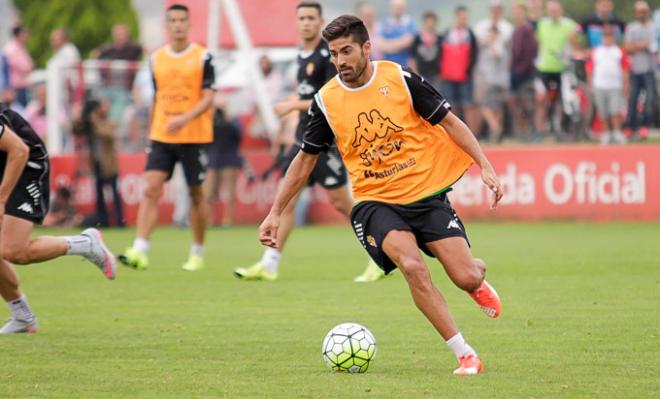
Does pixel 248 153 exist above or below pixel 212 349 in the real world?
below

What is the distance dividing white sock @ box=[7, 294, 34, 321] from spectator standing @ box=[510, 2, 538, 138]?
47.5 ft

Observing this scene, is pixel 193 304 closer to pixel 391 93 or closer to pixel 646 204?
pixel 391 93

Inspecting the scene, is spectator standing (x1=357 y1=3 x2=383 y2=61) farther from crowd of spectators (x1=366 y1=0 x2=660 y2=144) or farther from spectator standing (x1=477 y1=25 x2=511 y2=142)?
spectator standing (x1=477 y1=25 x2=511 y2=142)

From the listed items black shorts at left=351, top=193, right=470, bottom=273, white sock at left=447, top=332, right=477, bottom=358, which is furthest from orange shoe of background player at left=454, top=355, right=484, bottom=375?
black shorts at left=351, top=193, right=470, bottom=273

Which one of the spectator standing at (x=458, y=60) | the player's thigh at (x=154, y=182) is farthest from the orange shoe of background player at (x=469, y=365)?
the spectator standing at (x=458, y=60)

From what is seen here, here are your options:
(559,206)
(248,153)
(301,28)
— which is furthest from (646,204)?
(301,28)

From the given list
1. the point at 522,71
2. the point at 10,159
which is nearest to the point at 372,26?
the point at 522,71

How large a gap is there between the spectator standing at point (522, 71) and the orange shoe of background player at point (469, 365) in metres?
15.8

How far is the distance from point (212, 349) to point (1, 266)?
73.0 inches

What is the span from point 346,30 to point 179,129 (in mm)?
6809

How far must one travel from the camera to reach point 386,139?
8281mm

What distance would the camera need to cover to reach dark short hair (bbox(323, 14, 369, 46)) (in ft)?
26.0

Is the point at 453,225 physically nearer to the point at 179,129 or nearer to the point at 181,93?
the point at 179,129

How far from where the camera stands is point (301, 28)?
13.5 metres
